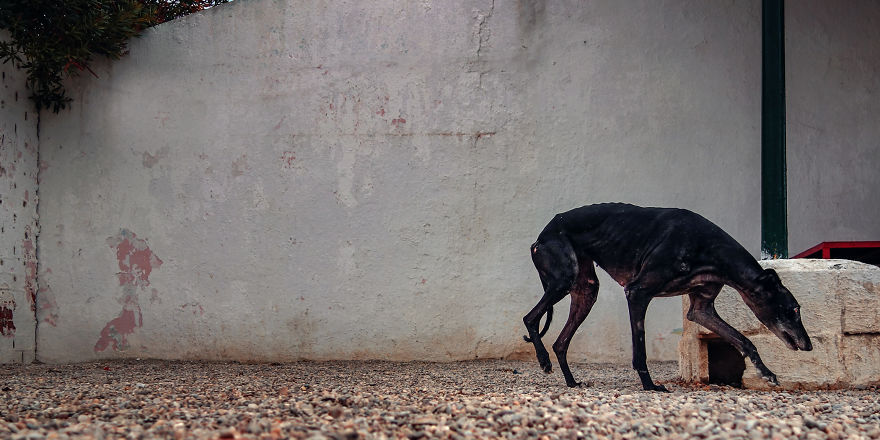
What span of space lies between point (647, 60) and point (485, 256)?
2437 millimetres

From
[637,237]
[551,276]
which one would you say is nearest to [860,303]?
[637,237]

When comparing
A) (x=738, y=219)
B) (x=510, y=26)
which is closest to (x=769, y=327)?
(x=738, y=219)

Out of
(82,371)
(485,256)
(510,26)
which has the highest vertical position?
(510,26)

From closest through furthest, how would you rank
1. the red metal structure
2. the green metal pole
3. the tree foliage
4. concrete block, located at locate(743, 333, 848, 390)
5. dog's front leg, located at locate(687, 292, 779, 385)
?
dog's front leg, located at locate(687, 292, 779, 385), concrete block, located at locate(743, 333, 848, 390), the green metal pole, the red metal structure, the tree foliage

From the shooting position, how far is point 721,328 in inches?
203

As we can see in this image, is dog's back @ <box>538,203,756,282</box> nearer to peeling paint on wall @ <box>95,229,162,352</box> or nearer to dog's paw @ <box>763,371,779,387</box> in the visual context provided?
dog's paw @ <box>763,371,779,387</box>

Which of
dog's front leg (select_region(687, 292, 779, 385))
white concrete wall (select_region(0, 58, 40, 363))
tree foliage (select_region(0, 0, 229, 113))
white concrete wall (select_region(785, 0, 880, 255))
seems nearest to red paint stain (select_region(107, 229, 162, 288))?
white concrete wall (select_region(0, 58, 40, 363))

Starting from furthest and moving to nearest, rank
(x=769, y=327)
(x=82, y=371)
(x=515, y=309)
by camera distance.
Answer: (x=515, y=309)
(x=82, y=371)
(x=769, y=327)

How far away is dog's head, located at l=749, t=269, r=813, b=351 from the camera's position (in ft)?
16.4

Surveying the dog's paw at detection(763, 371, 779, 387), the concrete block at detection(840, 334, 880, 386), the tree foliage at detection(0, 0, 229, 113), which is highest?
the tree foliage at detection(0, 0, 229, 113)

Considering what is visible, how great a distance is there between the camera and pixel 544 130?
796 cm

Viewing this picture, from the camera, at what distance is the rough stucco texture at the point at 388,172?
25.9 feet

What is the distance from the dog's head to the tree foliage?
605 cm

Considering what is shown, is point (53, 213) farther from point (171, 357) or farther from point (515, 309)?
point (515, 309)
